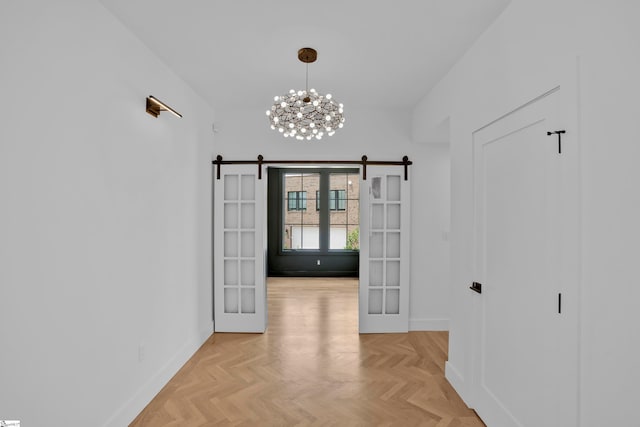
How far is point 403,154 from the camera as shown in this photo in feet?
13.3

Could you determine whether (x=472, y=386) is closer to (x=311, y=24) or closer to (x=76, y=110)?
(x=311, y=24)

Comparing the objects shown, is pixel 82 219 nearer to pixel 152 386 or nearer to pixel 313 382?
pixel 152 386

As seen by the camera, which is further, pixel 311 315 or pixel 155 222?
pixel 311 315

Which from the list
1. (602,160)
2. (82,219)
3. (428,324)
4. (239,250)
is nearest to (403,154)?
(428,324)

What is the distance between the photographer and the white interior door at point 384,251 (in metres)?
4.04

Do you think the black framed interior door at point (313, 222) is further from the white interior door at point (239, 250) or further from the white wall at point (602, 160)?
the white wall at point (602, 160)

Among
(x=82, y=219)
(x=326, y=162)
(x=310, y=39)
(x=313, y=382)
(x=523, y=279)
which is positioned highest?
(x=310, y=39)

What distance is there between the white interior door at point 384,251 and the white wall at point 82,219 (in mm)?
2249

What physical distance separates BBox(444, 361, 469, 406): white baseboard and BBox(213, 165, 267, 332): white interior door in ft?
7.25

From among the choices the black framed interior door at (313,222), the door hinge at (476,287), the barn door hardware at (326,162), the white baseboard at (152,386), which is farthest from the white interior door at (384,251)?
the black framed interior door at (313,222)

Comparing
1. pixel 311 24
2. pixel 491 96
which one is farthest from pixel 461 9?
pixel 311 24

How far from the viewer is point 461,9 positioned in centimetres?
201

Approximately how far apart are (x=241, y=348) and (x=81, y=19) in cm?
319

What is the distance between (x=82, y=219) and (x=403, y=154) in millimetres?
3426
